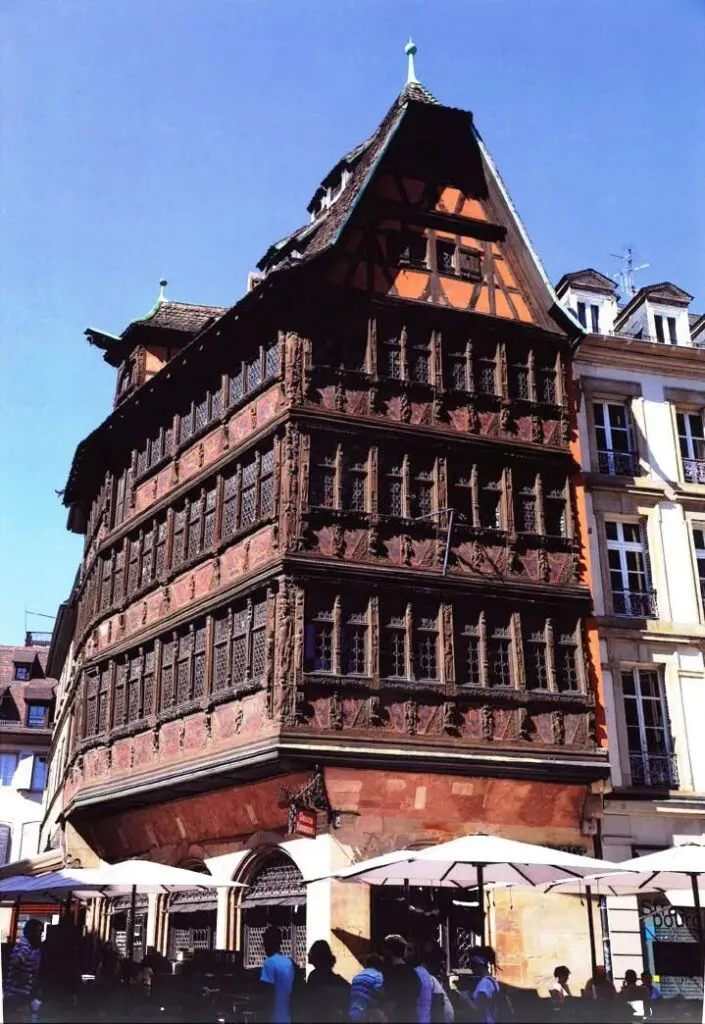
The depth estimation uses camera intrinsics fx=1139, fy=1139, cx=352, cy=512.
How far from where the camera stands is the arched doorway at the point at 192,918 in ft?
62.3

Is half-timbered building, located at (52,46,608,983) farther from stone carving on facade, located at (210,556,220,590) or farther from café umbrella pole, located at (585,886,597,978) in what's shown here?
café umbrella pole, located at (585,886,597,978)

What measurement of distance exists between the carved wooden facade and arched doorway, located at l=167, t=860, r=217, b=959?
2097 millimetres

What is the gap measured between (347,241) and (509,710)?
27.1ft

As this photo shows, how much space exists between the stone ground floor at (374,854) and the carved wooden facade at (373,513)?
577 millimetres

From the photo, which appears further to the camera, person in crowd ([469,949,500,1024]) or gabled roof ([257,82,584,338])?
gabled roof ([257,82,584,338])

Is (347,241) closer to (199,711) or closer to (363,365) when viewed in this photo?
(363,365)

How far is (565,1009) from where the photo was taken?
13203mm

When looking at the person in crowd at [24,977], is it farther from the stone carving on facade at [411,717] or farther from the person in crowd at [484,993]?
the stone carving on facade at [411,717]

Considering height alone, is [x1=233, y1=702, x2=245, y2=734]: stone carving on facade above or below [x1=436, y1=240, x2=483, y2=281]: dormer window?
below

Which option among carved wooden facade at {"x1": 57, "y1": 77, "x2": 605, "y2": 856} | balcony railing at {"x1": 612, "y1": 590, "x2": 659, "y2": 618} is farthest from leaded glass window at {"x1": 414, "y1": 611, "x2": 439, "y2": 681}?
balcony railing at {"x1": 612, "y1": 590, "x2": 659, "y2": 618}

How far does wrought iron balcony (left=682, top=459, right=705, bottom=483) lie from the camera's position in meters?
21.4

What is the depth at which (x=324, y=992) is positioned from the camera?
9.59 meters

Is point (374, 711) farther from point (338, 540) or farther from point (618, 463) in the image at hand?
point (618, 463)

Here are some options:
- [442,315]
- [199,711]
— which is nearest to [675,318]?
[442,315]
